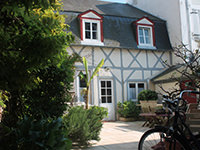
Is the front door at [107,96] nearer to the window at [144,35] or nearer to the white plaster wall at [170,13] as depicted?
the window at [144,35]

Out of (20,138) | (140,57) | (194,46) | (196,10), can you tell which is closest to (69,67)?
(20,138)

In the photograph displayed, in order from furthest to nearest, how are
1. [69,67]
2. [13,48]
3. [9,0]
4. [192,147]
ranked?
1. [69,67]
2. [192,147]
3. [13,48]
4. [9,0]

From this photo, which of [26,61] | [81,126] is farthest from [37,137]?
[81,126]

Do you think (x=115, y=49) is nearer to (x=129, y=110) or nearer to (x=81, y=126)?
(x=129, y=110)

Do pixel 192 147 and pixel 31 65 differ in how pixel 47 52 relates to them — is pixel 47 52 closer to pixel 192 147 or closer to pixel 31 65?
pixel 31 65

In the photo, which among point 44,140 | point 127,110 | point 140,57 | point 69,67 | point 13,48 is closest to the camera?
point 13,48

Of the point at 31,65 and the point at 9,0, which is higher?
the point at 9,0

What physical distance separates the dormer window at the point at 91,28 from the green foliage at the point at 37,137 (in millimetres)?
8909

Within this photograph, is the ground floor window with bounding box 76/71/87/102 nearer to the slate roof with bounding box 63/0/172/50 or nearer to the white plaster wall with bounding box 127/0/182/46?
the slate roof with bounding box 63/0/172/50

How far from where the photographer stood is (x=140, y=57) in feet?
41.4

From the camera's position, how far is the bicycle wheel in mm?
2875

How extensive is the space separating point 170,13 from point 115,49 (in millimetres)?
4393

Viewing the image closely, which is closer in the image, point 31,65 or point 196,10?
point 31,65

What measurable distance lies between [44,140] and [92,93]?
8.85 m
